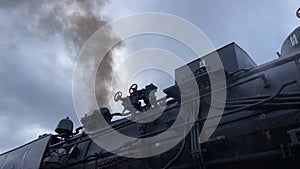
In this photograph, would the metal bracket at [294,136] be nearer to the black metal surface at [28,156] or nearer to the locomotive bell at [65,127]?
the black metal surface at [28,156]

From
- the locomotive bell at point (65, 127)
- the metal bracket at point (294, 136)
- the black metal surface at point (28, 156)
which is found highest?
the locomotive bell at point (65, 127)

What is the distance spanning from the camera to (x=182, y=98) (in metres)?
3.79

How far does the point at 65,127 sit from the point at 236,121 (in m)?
4.19

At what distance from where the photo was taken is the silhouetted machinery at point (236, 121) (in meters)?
2.97

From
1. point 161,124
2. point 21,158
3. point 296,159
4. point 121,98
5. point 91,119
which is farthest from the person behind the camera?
point 21,158

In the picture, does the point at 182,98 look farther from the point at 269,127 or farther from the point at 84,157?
the point at 84,157

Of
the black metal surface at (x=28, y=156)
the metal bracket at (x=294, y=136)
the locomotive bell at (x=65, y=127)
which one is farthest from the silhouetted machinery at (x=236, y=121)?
the locomotive bell at (x=65, y=127)

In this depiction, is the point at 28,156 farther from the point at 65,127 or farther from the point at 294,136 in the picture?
the point at 294,136

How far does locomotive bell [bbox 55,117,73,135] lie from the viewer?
648cm

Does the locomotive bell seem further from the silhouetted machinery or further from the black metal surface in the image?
the silhouetted machinery

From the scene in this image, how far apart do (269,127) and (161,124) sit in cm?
149

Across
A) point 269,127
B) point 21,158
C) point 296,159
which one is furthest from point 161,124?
point 21,158

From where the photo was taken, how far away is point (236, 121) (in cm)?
335

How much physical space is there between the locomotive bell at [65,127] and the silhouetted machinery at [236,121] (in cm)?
152
